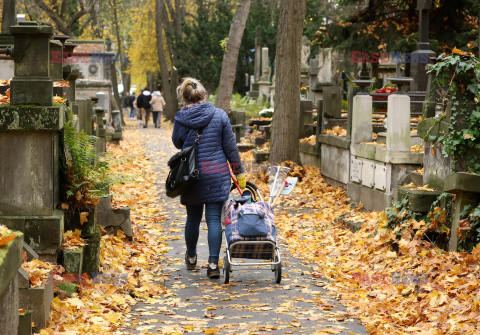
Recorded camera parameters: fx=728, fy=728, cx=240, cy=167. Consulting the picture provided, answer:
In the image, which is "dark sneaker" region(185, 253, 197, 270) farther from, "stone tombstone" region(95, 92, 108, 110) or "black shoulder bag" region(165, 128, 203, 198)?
"stone tombstone" region(95, 92, 108, 110)

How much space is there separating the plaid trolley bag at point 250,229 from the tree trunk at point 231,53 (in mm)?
14666

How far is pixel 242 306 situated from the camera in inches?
258

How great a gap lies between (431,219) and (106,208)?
3.87 meters

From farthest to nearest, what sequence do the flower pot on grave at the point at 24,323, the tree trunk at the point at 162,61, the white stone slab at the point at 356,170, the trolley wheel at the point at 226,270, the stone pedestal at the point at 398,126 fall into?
1. the tree trunk at the point at 162,61
2. the white stone slab at the point at 356,170
3. the stone pedestal at the point at 398,126
4. the trolley wheel at the point at 226,270
5. the flower pot on grave at the point at 24,323

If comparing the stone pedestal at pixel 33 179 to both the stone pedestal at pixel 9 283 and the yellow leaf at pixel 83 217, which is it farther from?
the stone pedestal at pixel 9 283

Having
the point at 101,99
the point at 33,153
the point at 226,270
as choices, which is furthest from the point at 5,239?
the point at 101,99

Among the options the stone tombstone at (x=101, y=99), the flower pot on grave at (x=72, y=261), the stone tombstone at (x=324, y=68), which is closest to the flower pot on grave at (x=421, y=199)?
the flower pot on grave at (x=72, y=261)

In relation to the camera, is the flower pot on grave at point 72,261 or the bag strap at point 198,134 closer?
the flower pot on grave at point 72,261

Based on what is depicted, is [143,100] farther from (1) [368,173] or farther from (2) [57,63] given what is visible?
(2) [57,63]

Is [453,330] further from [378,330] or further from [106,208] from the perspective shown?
[106,208]

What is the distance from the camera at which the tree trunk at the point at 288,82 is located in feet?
49.6

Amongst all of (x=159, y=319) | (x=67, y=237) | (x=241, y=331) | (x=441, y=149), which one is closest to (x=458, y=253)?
(x=441, y=149)

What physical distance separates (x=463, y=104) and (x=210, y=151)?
2.69 metres

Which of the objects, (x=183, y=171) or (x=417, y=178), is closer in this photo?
(x=183, y=171)
